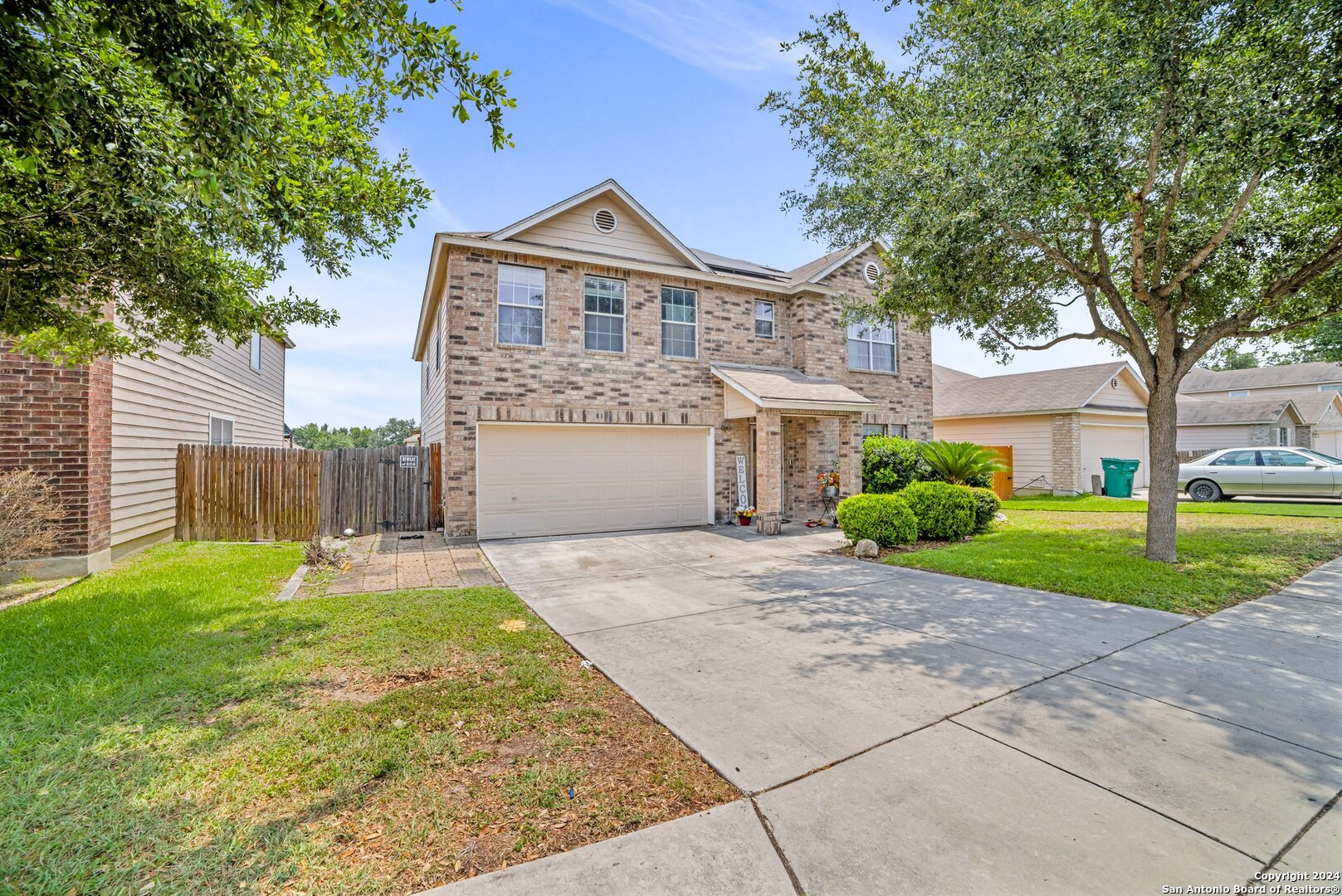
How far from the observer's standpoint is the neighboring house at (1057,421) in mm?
18547

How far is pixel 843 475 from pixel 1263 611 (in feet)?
26.9

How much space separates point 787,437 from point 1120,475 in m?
11.4

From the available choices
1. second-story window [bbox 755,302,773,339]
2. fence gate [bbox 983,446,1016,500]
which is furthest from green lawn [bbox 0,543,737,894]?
fence gate [bbox 983,446,1016,500]

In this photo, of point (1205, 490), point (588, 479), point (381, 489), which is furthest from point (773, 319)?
point (1205, 490)

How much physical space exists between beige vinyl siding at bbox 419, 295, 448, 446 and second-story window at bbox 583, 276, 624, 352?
2.85 m

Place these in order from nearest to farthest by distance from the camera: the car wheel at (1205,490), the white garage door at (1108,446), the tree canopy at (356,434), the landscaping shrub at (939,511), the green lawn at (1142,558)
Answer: the green lawn at (1142,558) < the landscaping shrub at (939,511) < the car wheel at (1205,490) < the white garage door at (1108,446) < the tree canopy at (356,434)

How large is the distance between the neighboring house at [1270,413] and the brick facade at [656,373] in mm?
15090

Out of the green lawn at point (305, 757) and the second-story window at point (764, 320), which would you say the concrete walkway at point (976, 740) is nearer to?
the green lawn at point (305, 757)

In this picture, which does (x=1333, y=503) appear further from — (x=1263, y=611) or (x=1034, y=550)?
(x=1263, y=611)

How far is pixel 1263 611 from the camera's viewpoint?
19.3ft

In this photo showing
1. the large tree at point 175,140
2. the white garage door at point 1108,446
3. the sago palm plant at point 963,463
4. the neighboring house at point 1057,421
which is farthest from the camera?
the white garage door at point 1108,446

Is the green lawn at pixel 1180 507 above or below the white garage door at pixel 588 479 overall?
below

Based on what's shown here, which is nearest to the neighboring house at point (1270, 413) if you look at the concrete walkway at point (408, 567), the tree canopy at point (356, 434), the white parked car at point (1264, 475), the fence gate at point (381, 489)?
the white parked car at point (1264, 475)

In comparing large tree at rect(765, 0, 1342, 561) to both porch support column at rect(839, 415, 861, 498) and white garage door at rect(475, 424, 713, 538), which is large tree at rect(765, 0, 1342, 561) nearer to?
porch support column at rect(839, 415, 861, 498)
